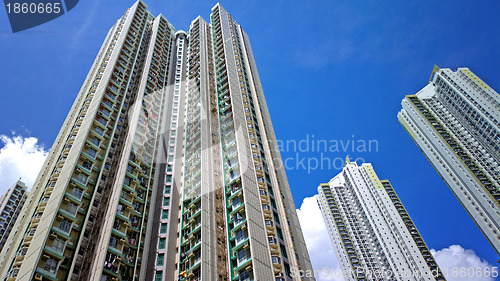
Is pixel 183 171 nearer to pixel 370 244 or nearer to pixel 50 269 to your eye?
pixel 50 269

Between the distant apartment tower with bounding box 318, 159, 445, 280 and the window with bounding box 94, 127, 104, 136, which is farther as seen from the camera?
the distant apartment tower with bounding box 318, 159, 445, 280

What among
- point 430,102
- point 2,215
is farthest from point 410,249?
point 2,215

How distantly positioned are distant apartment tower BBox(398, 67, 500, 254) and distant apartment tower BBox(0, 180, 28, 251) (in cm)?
7104

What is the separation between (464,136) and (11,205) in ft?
256

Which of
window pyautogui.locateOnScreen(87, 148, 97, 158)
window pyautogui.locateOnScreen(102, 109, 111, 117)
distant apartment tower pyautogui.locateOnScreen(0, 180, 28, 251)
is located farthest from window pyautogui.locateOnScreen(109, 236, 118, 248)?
distant apartment tower pyautogui.locateOnScreen(0, 180, 28, 251)

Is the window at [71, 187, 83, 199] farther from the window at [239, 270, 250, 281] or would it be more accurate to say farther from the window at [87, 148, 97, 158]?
the window at [239, 270, 250, 281]

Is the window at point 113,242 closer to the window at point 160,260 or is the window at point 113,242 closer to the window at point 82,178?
the window at point 160,260

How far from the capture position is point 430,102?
69.5 metres

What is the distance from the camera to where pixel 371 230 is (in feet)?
235

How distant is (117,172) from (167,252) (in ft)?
26.7

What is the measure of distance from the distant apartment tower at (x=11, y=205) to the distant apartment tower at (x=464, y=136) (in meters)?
71.0

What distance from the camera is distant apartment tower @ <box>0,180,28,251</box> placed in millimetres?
55097

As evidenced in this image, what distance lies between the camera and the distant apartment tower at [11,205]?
5510 centimetres

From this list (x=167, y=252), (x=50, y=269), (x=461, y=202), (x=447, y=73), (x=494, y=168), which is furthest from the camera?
(x=447, y=73)
